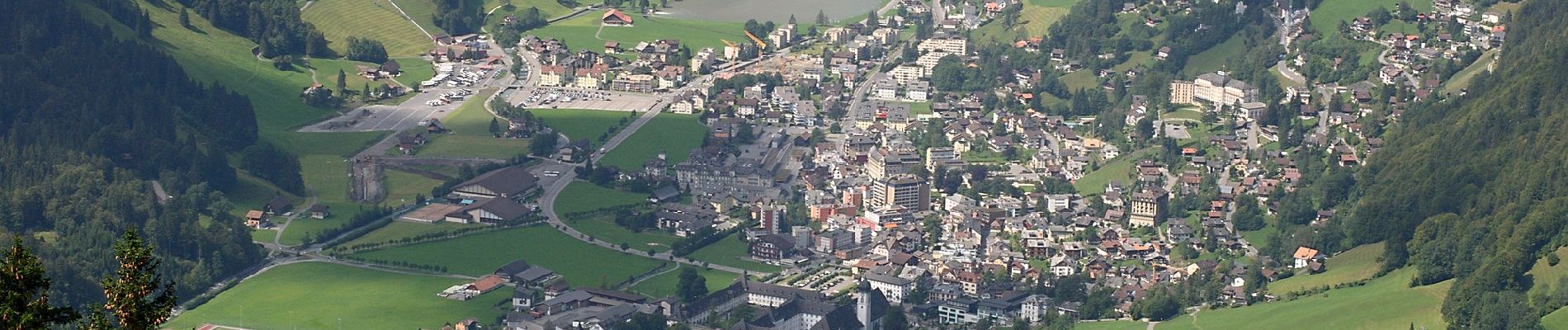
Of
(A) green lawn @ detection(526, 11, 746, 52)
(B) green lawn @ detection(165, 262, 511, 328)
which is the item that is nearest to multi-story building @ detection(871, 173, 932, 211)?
(B) green lawn @ detection(165, 262, 511, 328)

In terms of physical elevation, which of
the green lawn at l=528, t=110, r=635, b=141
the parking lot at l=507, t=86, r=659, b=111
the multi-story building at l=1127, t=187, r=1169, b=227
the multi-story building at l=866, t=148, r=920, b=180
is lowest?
the green lawn at l=528, t=110, r=635, b=141

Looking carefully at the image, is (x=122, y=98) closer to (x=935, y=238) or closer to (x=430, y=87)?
(x=430, y=87)

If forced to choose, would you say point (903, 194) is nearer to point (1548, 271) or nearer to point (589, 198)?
point (589, 198)

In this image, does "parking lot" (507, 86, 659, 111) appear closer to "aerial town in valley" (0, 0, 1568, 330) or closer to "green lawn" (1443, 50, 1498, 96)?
"aerial town in valley" (0, 0, 1568, 330)

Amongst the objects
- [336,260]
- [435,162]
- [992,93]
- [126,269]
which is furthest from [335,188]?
[126,269]

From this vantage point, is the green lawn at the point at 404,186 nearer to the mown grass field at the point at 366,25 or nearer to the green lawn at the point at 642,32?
the mown grass field at the point at 366,25
